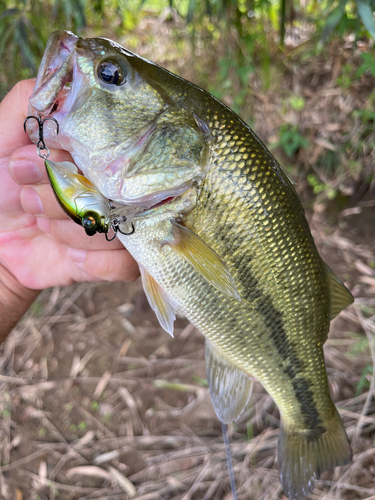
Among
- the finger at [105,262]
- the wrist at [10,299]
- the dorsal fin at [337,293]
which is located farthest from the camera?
the wrist at [10,299]

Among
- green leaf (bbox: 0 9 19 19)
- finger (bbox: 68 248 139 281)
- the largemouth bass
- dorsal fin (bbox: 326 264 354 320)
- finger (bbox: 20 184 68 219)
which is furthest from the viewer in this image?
green leaf (bbox: 0 9 19 19)

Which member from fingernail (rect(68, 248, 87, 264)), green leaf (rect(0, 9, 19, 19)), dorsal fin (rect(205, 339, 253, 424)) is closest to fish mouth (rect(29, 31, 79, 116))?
fingernail (rect(68, 248, 87, 264))

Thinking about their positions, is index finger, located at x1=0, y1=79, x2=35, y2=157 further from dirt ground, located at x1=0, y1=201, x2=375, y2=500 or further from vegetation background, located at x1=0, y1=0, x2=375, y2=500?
dirt ground, located at x1=0, y1=201, x2=375, y2=500

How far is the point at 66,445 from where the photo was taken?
2668 mm

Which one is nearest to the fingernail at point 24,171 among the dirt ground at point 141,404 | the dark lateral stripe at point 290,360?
→ the dark lateral stripe at point 290,360

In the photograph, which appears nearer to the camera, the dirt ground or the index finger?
the index finger

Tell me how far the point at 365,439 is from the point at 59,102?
9.72ft

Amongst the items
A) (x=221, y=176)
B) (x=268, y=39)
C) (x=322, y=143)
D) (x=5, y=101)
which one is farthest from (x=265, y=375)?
(x=268, y=39)

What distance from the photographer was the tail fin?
1.55 metres

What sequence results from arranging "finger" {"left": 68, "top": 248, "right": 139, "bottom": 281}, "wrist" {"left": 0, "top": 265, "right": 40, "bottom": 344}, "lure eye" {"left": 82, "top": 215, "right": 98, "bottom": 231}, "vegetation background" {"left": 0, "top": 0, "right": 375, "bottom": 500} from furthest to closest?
"vegetation background" {"left": 0, "top": 0, "right": 375, "bottom": 500} < "wrist" {"left": 0, "top": 265, "right": 40, "bottom": 344} < "finger" {"left": 68, "top": 248, "right": 139, "bottom": 281} < "lure eye" {"left": 82, "top": 215, "right": 98, "bottom": 231}

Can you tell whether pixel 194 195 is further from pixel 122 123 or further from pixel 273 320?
pixel 273 320

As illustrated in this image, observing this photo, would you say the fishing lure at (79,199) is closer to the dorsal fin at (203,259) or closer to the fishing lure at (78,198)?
the fishing lure at (78,198)

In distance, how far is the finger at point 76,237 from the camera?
4.50ft

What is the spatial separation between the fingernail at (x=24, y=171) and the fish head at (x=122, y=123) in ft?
0.40
